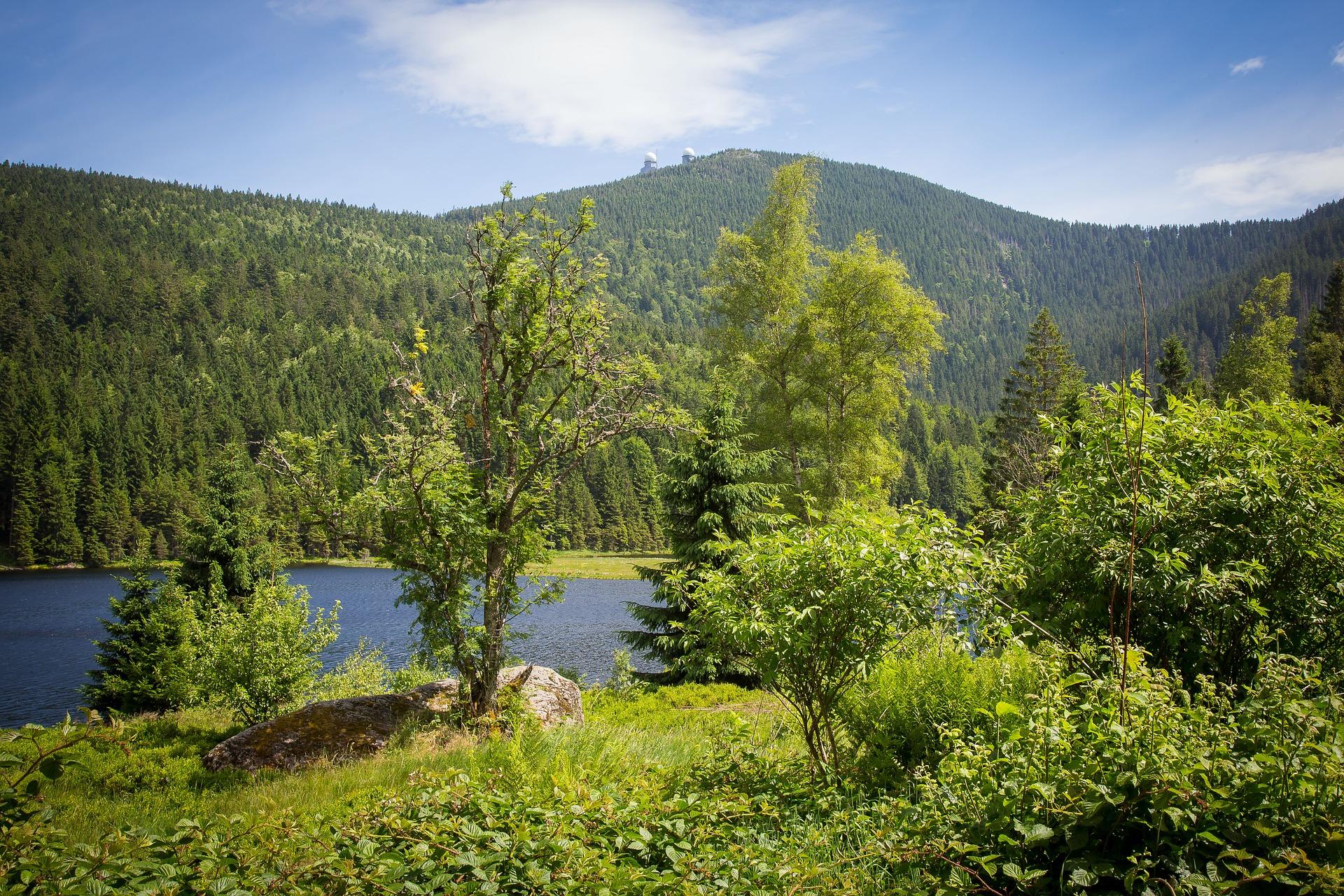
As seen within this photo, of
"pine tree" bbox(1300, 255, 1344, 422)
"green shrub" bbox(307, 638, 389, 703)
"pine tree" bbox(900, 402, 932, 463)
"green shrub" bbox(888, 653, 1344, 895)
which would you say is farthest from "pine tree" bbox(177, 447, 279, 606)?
"pine tree" bbox(900, 402, 932, 463)

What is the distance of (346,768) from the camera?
764cm

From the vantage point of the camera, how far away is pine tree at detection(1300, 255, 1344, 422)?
33.1 m

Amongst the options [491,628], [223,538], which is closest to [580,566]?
[223,538]

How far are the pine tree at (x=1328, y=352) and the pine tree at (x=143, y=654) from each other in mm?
39896

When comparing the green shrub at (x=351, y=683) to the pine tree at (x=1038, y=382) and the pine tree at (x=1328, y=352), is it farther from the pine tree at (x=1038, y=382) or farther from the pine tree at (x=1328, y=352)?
the pine tree at (x=1328, y=352)

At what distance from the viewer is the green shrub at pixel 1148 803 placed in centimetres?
227

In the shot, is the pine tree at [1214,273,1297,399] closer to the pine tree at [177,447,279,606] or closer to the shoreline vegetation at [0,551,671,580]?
the shoreline vegetation at [0,551,671,580]

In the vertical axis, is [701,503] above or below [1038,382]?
below

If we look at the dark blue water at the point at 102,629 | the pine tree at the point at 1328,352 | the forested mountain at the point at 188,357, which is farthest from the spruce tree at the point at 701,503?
the forested mountain at the point at 188,357

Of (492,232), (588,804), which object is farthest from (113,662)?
(588,804)

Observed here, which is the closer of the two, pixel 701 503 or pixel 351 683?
pixel 701 503

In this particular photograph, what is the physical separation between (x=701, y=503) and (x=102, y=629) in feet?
142

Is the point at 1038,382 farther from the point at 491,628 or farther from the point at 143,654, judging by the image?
the point at 143,654

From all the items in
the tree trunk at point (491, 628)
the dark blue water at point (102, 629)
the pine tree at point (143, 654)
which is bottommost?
the dark blue water at point (102, 629)
